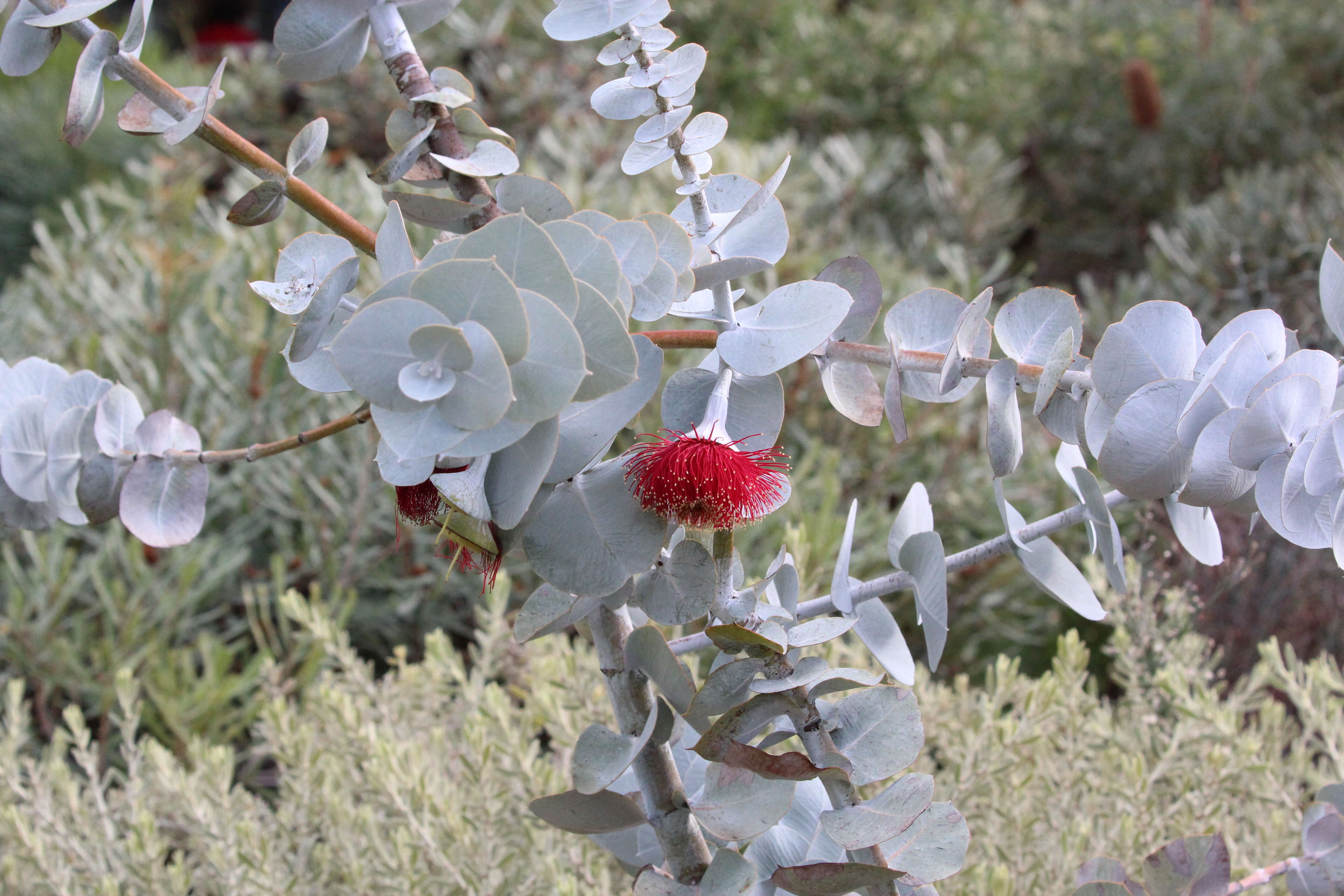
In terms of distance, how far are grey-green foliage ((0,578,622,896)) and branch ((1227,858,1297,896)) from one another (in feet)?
1.13

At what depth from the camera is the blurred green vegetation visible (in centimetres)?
129

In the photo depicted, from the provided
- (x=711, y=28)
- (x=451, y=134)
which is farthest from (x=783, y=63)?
(x=451, y=134)

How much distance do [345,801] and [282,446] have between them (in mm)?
465

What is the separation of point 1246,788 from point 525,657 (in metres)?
0.72

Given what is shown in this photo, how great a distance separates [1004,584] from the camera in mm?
1464

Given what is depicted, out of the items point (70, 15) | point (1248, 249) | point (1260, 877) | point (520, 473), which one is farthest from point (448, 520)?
point (1248, 249)

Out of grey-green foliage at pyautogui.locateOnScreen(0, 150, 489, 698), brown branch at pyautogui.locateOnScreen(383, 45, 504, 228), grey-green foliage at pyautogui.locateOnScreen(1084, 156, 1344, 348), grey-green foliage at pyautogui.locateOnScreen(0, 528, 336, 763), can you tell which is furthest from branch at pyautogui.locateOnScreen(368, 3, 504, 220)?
grey-green foliage at pyautogui.locateOnScreen(1084, 156, 1344, 348)

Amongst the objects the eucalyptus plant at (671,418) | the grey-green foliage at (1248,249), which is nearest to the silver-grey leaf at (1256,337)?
the eucalyptus plant at (671,418)

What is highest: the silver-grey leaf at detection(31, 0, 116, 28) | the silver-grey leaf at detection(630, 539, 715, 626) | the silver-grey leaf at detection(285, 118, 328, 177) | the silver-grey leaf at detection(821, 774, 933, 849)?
the silver-grey leaf at detection(31, 0, 116, 28)

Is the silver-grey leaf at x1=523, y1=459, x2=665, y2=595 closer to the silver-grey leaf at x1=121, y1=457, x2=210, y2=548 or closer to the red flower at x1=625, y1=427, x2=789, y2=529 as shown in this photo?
the red flower at x1=625, y1=427, x2=789, y2=529

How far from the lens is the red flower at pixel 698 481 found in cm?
36

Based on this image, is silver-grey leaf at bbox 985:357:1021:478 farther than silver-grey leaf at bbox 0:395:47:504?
No

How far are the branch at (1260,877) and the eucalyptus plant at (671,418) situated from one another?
1 cm

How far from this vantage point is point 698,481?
1.19 feet
